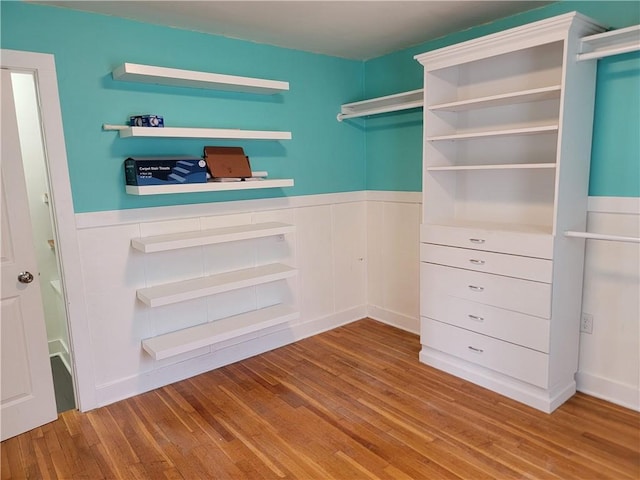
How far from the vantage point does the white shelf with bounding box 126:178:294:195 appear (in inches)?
101

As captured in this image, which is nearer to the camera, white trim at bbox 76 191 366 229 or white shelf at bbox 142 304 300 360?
white trim at bbox 76 191 366 229

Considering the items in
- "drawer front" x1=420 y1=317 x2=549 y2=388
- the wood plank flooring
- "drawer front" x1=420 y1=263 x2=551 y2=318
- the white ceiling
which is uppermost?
the white ceiling

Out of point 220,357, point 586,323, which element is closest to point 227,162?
point 220,357

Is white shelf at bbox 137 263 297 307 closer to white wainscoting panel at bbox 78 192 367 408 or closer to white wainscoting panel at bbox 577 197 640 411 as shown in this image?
white wainscoting panel at bbox 78 192 367 408

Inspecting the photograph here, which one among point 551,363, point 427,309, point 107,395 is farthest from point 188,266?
point 551,363

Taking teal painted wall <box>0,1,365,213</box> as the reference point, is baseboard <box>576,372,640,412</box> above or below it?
below

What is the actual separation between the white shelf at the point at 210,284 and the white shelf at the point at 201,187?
640mm

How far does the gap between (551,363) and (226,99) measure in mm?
2706

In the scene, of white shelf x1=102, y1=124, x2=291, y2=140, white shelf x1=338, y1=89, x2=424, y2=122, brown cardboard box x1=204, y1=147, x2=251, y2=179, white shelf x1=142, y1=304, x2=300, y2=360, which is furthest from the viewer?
white shelf x1=338, y1=89, x2=424, y2=122

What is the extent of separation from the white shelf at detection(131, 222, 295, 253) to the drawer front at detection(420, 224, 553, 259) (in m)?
1.06

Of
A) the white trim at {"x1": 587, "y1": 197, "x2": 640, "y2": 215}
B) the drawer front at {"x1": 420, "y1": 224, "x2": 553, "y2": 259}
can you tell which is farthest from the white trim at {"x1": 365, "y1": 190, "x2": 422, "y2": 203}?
the white trim at {"x1": 587, "y1": 197, "x2": 640, "y2": 215}

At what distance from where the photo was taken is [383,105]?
3652 millimetres

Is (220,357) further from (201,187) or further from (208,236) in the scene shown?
(201,187)

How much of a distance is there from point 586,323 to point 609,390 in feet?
1.34
